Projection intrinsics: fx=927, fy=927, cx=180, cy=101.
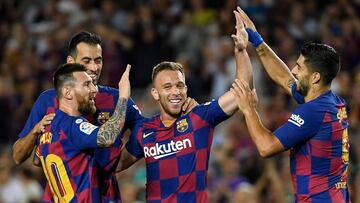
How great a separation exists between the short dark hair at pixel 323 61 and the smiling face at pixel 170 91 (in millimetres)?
1122

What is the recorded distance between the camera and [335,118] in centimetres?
766

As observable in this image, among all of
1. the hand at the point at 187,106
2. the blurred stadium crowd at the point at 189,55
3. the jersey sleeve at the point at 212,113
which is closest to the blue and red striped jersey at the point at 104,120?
the hand at the point at 187,106

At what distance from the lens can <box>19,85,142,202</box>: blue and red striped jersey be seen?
26.9ft

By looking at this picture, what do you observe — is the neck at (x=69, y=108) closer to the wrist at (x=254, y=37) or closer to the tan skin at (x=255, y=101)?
the tan skin at (x=255, y=101)

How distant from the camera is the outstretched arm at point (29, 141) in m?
7.98

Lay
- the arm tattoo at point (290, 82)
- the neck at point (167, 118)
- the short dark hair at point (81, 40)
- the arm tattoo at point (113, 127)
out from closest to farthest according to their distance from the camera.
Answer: the arm tattoo at point (113, 127)
the neck at point (167, 118)
the short dark hair at point (81, 40)
the arm tattoo at point (290, 82)

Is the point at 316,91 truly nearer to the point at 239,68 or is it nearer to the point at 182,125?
the point at 239,68

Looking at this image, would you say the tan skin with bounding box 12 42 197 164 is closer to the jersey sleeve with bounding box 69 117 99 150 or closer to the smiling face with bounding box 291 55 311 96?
the jersey sleeve with bounding box 69 117 99 150

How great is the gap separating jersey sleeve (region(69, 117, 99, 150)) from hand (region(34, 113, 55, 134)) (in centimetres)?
31

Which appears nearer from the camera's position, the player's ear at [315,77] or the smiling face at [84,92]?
the player's ear at [315,77]

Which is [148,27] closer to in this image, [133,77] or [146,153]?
[133,77]

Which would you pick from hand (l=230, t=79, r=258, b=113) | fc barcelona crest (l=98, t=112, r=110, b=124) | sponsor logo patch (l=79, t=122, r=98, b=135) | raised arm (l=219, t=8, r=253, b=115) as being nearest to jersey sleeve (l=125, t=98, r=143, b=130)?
fc barcelona crest (l=98, t=112, r=110, b=124)

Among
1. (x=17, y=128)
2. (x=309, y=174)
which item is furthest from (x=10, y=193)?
(x=309, y=174)

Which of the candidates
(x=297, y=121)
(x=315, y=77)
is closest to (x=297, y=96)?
(x=315, y=77)
